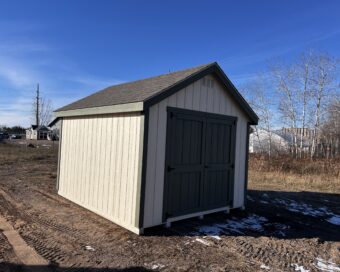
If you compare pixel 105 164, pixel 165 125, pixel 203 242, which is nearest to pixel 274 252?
pixel 203 242

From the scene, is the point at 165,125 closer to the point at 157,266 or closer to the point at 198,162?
the point at 198,162

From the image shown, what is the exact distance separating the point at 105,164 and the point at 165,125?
1.66m

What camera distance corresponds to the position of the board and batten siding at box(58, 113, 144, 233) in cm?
587

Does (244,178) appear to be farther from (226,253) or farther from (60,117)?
(60,117)

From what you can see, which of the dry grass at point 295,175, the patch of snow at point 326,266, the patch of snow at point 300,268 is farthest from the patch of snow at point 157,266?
the dry grass at point 295,175

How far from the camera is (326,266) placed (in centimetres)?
464

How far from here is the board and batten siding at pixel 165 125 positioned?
19.2 feet

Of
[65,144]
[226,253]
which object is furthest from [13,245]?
[65,144]

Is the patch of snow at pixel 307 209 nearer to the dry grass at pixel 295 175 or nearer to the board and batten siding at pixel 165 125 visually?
the board and batten siding at pixel 165 125

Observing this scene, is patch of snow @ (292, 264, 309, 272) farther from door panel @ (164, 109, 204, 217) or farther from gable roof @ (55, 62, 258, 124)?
gable roof @ (55, 62, 258, 124)

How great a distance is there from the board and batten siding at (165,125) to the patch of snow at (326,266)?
2760 mm

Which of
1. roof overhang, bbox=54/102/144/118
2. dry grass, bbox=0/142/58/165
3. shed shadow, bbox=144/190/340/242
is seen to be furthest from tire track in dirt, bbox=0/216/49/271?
dry grass, bbox=0/142/58/165

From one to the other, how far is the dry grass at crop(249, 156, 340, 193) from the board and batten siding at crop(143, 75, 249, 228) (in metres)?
4.28

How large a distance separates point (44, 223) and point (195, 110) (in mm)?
3749
